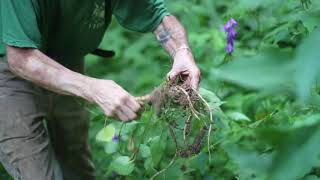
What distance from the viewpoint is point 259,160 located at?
5.30ft

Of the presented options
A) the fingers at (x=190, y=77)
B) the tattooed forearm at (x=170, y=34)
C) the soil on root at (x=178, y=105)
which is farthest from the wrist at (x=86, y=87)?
the tattooed forearm at (x=170, y=34)

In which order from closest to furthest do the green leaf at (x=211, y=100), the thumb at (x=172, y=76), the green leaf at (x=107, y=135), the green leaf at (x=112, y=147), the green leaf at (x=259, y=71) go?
the green leaf at (x=259, y=71), the thumb at (x=172, y=76), the green leaf at (x=211, y=100), the green leaf at (x=107, y=135), the green leaf at (x=112, y=147)

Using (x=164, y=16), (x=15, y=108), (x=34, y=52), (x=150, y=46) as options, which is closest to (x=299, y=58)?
(x=34, y=52)

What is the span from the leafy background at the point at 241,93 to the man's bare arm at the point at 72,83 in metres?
0.21

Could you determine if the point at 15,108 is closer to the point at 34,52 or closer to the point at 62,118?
→ the point at 34,52

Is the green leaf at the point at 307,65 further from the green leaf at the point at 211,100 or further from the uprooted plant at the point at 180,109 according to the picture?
the green leaf at the point at 211,100

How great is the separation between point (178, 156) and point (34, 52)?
2.32ft

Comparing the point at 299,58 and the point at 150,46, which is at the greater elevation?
the point at 299,58

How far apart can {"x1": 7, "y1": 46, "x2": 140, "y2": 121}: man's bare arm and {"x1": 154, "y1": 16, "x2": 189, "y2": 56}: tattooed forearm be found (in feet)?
2.22

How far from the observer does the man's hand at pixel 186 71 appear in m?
2.38

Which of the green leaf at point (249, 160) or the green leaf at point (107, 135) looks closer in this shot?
the green leaf at point (249, 160)

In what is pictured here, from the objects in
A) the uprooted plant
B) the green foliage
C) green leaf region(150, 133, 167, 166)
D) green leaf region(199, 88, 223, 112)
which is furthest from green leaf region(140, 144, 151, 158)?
green leaf region(199, 88, 223, 112)

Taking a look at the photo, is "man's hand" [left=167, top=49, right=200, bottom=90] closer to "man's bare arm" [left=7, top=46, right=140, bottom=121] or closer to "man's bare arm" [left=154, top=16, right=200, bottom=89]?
"man's bare arm" [left=154, top=16, right=200, bottom=89]

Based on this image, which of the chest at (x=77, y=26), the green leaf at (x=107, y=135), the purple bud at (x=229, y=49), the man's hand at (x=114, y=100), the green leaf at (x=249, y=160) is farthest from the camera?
the purple bud at (x=229, y=49)
